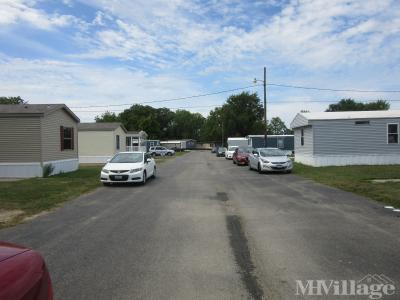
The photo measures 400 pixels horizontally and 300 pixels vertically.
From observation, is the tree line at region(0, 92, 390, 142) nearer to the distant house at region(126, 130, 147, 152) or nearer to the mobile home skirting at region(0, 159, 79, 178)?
the distant house at region(126, 130, 147, 152)

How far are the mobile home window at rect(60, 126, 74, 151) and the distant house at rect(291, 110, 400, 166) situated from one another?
1538 centimetres

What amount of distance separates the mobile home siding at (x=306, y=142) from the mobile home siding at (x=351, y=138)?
0.62 meters

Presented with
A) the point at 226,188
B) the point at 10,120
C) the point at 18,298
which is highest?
the point at 10,120

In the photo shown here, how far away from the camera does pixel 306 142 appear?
29.7 meters

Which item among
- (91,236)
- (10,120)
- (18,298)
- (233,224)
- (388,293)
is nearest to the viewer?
(18,298)

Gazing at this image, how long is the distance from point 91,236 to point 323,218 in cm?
501

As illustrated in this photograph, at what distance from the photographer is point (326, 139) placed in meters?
27.2

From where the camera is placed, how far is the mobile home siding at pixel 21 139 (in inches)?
838

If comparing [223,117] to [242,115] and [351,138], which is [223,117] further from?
[351,138]

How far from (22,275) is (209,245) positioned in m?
4.54

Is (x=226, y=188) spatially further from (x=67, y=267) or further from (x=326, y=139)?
(x=326, y=139)

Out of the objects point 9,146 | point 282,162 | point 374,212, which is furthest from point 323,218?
point 9,146

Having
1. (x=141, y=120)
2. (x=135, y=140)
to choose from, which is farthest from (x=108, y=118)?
(x=135, y=140)

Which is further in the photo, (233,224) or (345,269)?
(233,224)
